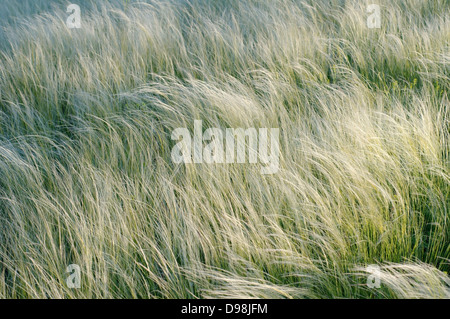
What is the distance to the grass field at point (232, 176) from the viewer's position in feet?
4.61

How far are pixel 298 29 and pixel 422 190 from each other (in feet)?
6.42

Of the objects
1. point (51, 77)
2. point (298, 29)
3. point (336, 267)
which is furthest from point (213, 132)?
point (298, 29)

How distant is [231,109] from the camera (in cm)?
215

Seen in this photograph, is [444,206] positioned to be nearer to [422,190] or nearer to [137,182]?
[422,190]

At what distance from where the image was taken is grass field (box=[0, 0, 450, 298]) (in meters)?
1.40

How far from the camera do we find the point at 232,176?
176cm
